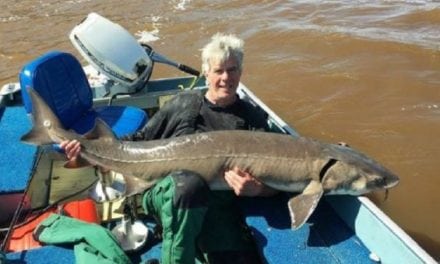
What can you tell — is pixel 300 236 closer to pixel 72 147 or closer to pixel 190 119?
pixel 190 119

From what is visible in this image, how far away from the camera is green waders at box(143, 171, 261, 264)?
3617 mm

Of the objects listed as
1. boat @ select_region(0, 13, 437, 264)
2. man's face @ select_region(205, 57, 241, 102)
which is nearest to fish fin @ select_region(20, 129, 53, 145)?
boat @ select_region(0, 13, 437, 264)

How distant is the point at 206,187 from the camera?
12.3 ft

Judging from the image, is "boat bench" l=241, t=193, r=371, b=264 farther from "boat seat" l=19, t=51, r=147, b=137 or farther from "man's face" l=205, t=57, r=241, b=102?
"boat seat" l=19, t=51, r=147, b=137

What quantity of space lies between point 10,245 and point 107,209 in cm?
85

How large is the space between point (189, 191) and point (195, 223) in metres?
0.23

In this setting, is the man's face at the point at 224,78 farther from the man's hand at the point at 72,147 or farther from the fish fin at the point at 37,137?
the fish fin at the point at 37,137

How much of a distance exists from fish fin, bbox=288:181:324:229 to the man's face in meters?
0.98

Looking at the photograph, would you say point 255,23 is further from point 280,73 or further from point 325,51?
point 280,73

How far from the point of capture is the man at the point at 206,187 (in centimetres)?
363

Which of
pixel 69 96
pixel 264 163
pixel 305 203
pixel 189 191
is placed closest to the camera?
pixel 189 191

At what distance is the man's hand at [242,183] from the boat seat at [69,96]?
70.9 inches

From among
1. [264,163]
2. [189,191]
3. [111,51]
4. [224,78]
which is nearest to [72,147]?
[189,191]

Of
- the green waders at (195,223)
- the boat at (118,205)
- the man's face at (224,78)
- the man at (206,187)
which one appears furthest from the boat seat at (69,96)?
the green waders at (195,223)
